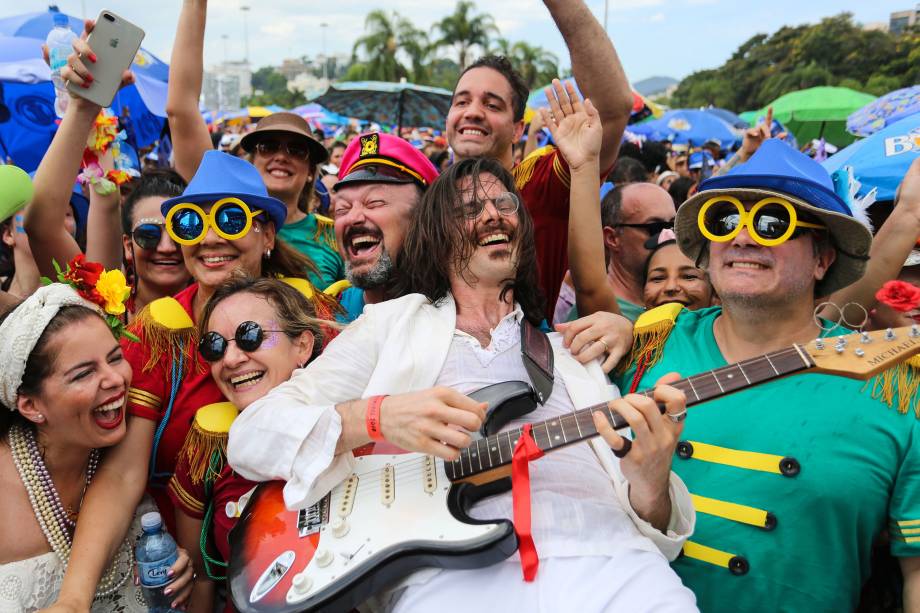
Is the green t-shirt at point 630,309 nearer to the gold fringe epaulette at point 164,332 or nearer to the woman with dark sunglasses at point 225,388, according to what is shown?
the woman with dark sunglasses at point 225,388

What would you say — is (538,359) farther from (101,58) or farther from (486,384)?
(101,58)

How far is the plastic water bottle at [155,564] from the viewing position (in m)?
2.34

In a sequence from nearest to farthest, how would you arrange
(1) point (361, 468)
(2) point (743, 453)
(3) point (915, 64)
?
1. (2) point (743, 453)
2. (1) point (361, 468)
3. (3) point (915, 64)

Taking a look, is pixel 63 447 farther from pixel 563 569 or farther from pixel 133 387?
pixel 563 569

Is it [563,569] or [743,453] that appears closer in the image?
[563,569]

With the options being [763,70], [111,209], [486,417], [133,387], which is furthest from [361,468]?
[763,70]

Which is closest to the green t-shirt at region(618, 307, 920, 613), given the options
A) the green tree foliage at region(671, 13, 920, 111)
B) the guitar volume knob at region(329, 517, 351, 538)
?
the guitar volume knob at region(329, 517, 351, 538)

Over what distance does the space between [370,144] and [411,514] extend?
2.17m

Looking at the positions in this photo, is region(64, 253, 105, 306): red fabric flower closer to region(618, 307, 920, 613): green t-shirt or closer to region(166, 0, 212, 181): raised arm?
region(166, 0, 212, 181): raised arm

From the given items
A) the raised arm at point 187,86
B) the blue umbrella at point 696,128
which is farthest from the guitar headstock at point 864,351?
the blue umbrella at point 696,128

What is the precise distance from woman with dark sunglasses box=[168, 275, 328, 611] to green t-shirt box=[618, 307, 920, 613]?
1.70 meters

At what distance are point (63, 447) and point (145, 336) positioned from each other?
55 cm

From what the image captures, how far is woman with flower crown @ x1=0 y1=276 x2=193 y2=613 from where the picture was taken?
2186 mm

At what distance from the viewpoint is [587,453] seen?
88.7 inches
